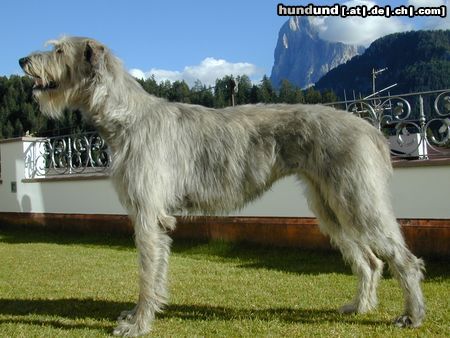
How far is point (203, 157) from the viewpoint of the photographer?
506 cm

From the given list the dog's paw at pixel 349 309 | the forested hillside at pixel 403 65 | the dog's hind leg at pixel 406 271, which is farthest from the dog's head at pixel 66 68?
the forested hillside at pixel 403 65

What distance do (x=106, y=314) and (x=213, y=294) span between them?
140 centimetres

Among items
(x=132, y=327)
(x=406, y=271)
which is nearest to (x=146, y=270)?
(x=132, y=327)

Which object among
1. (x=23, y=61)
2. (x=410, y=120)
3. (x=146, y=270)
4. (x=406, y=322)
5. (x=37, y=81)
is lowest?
(x=406, y=322)

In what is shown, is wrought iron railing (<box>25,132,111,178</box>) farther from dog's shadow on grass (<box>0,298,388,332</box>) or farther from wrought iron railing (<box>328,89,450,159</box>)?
dog's shadow on grass (<box>0,298,388,332</box>)

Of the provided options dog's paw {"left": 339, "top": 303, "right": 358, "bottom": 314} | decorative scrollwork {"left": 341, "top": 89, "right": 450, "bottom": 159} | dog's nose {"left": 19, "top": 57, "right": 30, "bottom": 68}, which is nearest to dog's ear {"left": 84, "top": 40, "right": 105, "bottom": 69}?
dog's nose {"left": 19, "top": 57, "right": 30, "bottom": 68}

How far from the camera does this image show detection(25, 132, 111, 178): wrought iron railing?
12531 millimetres

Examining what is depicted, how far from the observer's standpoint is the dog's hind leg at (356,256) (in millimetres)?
5379

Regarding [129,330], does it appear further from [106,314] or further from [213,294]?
[213,294]

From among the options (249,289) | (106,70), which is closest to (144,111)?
(106,70)

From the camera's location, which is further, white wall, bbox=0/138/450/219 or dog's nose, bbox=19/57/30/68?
white wall, bbox=0/138/450/219

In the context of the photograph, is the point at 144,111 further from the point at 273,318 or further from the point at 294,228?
the point at 294,228

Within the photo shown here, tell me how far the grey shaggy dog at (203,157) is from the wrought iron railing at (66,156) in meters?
7.30

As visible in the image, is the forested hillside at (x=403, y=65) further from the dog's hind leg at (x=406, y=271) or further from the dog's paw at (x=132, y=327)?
→ the dog's paw at (x=132, y=327)
